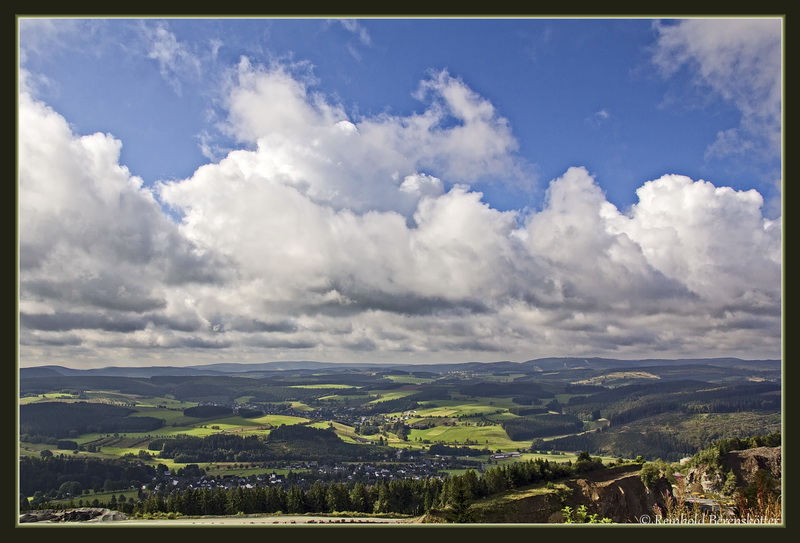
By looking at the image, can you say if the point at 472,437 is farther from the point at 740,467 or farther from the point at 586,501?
the point at 586,501

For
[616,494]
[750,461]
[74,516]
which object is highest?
[74,516]

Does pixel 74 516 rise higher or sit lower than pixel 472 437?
higher

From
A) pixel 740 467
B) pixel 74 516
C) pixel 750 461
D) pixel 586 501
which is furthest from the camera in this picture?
pixel 740 467

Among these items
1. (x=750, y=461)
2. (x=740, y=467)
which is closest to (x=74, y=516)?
(x=740, y=467)

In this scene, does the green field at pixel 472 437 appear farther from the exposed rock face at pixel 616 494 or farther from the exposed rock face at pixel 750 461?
the exposed rock face at pixel 616 494

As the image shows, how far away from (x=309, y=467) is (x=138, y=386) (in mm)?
139921

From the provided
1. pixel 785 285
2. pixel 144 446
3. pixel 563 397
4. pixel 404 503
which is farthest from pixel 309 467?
pixel 563 397

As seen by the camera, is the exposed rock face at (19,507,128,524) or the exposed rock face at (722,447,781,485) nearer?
the exposed rock face at (19,507,128,524)

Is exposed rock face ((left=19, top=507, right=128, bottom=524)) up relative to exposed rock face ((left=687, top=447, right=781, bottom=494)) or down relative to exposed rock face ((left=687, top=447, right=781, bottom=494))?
up

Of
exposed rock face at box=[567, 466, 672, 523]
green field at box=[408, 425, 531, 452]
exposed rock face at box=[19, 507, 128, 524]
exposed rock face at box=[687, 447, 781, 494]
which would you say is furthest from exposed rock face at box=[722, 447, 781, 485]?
green field at box=[408, 425, 531, 452]

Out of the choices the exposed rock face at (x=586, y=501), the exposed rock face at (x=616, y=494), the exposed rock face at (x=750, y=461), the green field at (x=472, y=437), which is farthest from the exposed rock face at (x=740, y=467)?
the green field at (x=472, y=437)

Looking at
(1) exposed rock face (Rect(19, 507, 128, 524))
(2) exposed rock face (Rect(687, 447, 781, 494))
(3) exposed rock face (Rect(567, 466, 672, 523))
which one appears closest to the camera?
(1) exposed rock face (Rect(19, 507, 128, 524))

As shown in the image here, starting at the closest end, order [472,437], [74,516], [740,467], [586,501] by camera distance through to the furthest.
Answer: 1. [74,516]
2. [586,501]
3. [740,467]
4. [472,437]

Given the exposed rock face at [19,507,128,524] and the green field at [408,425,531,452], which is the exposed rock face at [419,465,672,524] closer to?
the exposed rock face at [19,507,128,524]
